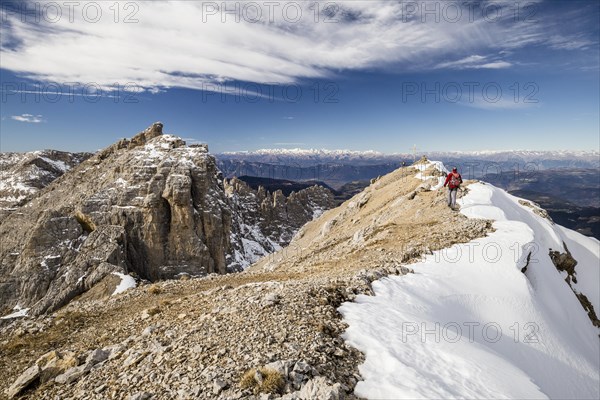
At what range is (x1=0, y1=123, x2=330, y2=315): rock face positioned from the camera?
89.3 metres

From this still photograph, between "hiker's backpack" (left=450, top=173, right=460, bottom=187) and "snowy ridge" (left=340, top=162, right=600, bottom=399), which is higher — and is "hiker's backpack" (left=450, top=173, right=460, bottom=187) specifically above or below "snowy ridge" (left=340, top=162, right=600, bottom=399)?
above

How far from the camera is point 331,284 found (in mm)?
13953

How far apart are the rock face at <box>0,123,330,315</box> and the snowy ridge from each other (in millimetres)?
76968

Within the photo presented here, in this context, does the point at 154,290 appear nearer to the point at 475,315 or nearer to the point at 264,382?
the point at 264,382

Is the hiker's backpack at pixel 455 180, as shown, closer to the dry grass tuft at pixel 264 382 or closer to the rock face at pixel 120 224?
the dry grass tuft at pixel 264 382

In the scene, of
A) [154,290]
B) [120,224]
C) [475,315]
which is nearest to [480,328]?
[475,315]

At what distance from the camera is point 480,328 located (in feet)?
48.7

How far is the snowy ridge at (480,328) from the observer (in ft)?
29.8

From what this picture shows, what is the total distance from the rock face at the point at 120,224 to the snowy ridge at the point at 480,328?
76968 millimetres

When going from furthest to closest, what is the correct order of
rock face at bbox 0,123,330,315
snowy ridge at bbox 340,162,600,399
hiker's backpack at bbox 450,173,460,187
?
rock face at bbox 0,123,330,315 → hiker's backpack at bbox 450,173,460,187 → snowy ridge at bbox 340,162,600,399

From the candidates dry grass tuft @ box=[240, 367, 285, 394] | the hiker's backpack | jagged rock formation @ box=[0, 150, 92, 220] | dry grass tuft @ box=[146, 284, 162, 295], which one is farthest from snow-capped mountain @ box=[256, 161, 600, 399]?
jagged rock formation @ box=[0, 150, 92, 220]

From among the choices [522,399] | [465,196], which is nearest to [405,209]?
[465,196]

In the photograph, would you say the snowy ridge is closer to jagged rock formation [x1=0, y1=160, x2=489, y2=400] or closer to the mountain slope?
the mountain slope

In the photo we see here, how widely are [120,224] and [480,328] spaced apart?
11159 centimetres
